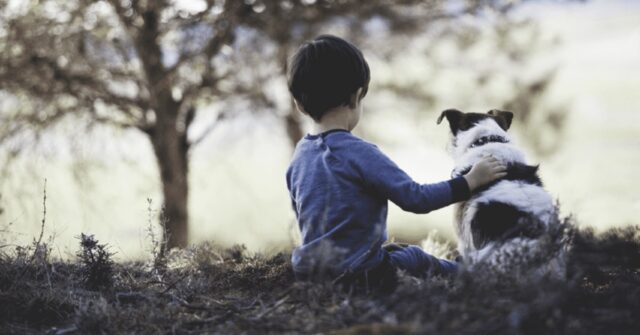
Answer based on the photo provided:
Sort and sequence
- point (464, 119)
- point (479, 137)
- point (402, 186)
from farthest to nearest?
point (464, 119), point (479, 137), point (402, 186)

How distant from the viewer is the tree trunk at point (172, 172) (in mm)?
10484

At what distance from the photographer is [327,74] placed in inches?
142

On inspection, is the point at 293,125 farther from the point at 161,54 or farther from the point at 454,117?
the point at 454,117

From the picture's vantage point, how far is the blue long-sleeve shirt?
133 inches

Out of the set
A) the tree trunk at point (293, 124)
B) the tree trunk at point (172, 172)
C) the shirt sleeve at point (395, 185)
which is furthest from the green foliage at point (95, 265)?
the tree trunk at point (293, 124)

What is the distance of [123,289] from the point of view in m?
3.92

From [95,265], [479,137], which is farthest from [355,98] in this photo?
[95,265]

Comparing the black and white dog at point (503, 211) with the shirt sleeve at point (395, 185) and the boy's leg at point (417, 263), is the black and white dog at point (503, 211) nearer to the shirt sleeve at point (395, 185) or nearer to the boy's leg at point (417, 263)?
the boy's leg at point (417, 263)

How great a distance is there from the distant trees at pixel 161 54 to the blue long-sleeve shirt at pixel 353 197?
6.19 meters

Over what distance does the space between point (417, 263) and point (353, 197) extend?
2.31 ft

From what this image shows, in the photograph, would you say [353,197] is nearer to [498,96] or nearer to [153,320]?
[153,320]

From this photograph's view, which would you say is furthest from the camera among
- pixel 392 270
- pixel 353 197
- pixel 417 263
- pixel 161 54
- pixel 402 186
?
pixel 161 54

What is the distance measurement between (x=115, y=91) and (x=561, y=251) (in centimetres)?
865

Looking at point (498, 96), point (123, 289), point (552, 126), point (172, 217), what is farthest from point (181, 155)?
point (123, 289)
